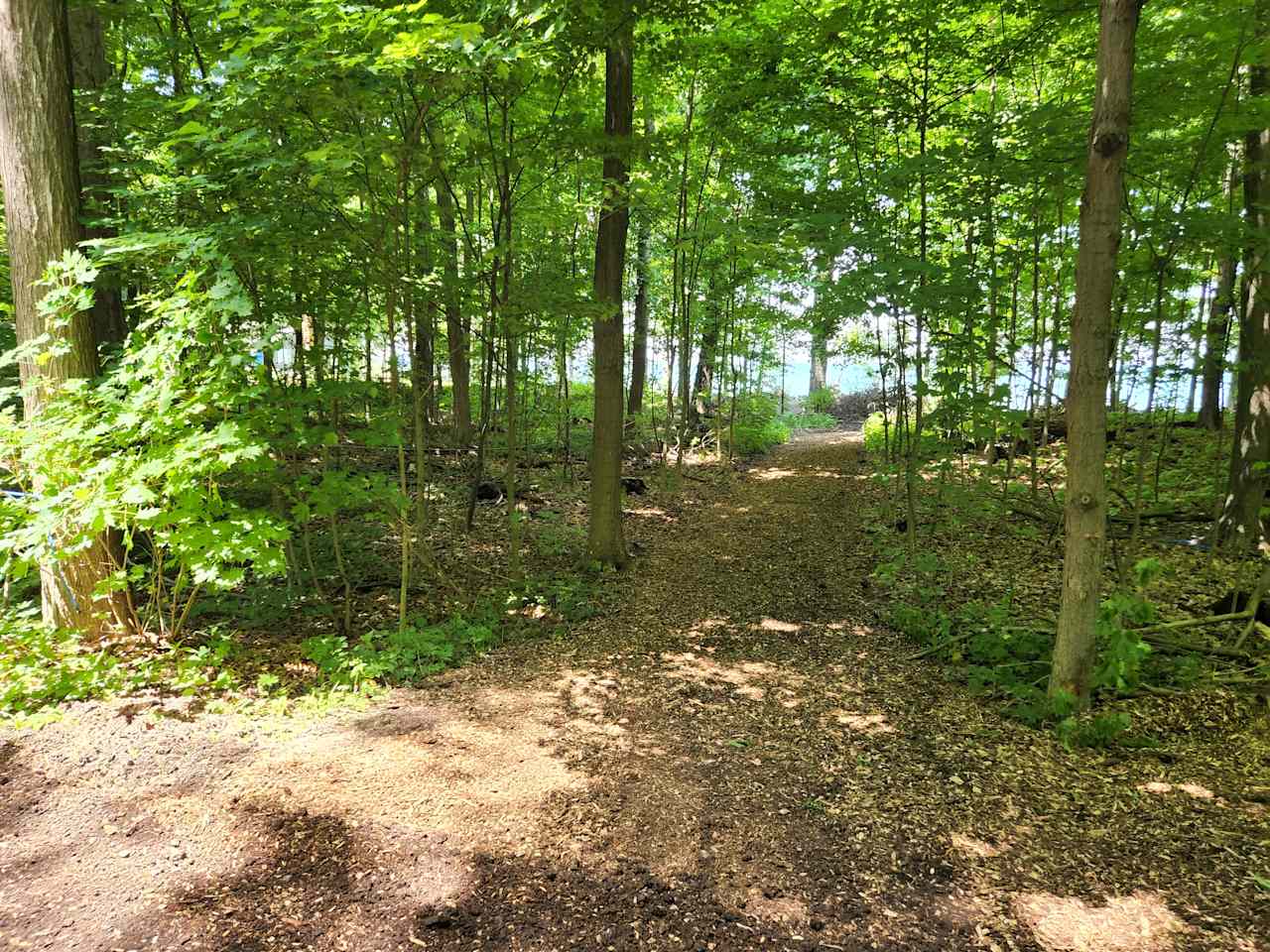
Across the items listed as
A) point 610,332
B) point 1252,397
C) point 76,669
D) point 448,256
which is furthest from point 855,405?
point 76,669

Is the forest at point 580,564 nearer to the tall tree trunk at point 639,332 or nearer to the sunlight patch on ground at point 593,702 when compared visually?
the sunlight patch on ground at point 593,702

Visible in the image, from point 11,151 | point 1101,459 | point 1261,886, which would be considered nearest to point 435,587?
point 11,151

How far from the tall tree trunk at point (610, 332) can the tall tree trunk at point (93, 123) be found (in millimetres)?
4195

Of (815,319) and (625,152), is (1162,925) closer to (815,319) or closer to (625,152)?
(815,319)

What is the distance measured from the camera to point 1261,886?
2.54m

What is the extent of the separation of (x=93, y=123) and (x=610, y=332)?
4.67m

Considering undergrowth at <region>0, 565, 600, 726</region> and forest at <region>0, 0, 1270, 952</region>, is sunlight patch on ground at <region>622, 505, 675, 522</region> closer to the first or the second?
forest at <region>0, 0, 1270, 952</region>

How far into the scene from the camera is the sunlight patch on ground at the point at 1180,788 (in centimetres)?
320

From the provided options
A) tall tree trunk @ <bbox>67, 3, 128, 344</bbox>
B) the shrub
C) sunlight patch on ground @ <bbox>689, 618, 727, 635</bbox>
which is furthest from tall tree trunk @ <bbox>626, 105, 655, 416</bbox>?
the shrub

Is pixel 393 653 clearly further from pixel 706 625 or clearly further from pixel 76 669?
pixel 706 625

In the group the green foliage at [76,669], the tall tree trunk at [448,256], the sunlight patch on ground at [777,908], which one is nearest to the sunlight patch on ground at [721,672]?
the sunlight patch on ground at [777,908]

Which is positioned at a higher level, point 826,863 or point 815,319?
point 815,319

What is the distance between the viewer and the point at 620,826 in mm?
2977

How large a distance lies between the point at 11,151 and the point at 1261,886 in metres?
7.41
